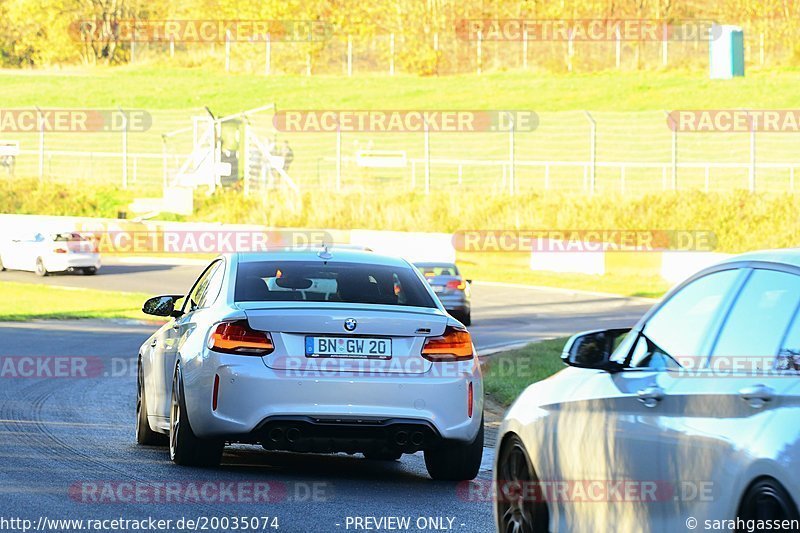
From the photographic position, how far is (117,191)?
158ft

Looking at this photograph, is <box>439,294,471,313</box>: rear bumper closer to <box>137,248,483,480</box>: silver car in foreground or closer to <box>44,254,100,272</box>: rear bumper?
<box>44,254,100,272</box>: rear bumper

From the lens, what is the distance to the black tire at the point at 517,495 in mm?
6293

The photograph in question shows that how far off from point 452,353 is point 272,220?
3488 centimetres

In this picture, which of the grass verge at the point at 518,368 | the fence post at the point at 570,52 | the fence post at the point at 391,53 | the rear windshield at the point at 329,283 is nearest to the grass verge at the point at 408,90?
the fence post at the point at 391,53

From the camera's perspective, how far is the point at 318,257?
10070mm

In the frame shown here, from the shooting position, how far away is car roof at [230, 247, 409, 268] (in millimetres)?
10008

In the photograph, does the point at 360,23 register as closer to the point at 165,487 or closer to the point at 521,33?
the point at 521,33

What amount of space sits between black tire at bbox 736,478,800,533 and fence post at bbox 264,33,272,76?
73.9 m

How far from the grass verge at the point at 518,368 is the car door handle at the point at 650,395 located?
8.71 m

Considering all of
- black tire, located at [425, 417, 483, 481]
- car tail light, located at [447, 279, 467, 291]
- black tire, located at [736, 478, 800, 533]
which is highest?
black tire, located at [736, 478, 800, 533]

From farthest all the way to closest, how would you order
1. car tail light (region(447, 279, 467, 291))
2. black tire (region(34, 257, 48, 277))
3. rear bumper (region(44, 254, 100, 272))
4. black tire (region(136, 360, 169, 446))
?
black tire (region(34, 257, 48, 277)) < rear bumper (region(44, 254, 100, 272)) < car tail light (region(447, 279, 467, 291)) < black tire (region(136, 360, 169, 446))

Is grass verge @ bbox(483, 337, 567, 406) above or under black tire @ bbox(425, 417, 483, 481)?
under
